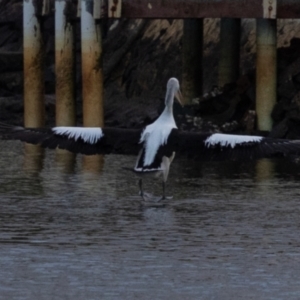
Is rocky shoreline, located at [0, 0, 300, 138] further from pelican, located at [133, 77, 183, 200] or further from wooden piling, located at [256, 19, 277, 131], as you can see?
pelican, located at [133, 77, 183, 200]

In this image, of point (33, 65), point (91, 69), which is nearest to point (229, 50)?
point (33, 65)

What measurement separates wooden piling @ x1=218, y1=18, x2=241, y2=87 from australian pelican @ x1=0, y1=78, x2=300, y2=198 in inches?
486

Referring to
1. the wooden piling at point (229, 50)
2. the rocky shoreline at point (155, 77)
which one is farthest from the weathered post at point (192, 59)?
the rocky shoreline at point (155, 77)

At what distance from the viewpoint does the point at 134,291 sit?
11617mm

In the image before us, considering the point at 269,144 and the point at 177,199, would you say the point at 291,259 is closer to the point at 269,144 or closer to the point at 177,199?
the point at 269,144

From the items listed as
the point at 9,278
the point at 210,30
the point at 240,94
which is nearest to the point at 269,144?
the point at 9,278

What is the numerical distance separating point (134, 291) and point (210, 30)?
73.8 ft

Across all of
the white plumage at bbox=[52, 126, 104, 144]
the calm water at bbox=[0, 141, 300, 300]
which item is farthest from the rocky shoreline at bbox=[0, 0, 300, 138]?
the white plumage at bbox=[52, 126, 104, 144]

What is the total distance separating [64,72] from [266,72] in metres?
4.15

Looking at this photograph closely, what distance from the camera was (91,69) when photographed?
25.7 metres

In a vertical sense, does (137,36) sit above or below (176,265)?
above

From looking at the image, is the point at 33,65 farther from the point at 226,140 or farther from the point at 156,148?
the point at 226,140

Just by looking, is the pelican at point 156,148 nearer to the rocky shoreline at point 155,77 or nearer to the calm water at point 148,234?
the calm water at point 148,234

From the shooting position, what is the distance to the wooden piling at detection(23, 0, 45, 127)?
27.1m
